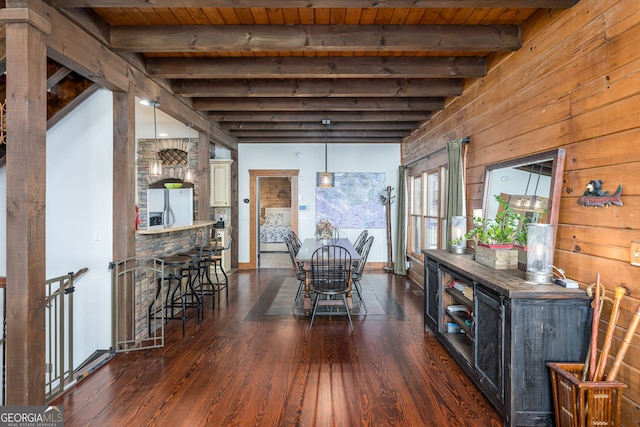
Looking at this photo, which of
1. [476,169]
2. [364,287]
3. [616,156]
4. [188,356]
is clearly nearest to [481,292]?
[616,156]

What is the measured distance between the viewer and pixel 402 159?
7.01m

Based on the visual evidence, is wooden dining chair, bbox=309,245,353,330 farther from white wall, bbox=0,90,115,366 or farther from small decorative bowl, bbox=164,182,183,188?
small decorative bowl, bbox=164,182,183,188

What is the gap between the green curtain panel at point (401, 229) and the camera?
21.2 feet

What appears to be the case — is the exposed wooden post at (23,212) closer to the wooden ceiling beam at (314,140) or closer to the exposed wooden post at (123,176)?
the exposed wooden post at (123,176)

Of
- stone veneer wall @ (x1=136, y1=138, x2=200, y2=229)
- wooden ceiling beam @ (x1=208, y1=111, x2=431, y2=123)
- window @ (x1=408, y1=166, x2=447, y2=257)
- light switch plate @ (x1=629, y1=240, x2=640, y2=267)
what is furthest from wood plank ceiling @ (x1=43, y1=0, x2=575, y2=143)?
stone veneer wall @ (x1=136, y1=138, x2=200, y2=229)

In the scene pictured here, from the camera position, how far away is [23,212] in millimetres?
2062

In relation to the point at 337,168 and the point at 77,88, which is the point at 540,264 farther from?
Result: the point at 337,168

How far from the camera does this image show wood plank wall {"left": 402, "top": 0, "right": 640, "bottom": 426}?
177 centimetres

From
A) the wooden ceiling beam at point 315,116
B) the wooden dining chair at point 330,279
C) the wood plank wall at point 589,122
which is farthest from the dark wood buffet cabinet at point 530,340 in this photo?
the wooden ceiling beam at point 315,116

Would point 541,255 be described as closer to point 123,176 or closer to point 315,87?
point 315,87

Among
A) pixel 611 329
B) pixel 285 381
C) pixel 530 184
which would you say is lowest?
pixel 285 381

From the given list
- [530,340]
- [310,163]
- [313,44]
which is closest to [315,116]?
[310,163]

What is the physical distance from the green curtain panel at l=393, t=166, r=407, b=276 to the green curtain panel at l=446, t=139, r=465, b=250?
99.3 inches

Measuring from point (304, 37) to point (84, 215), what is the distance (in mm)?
2608
